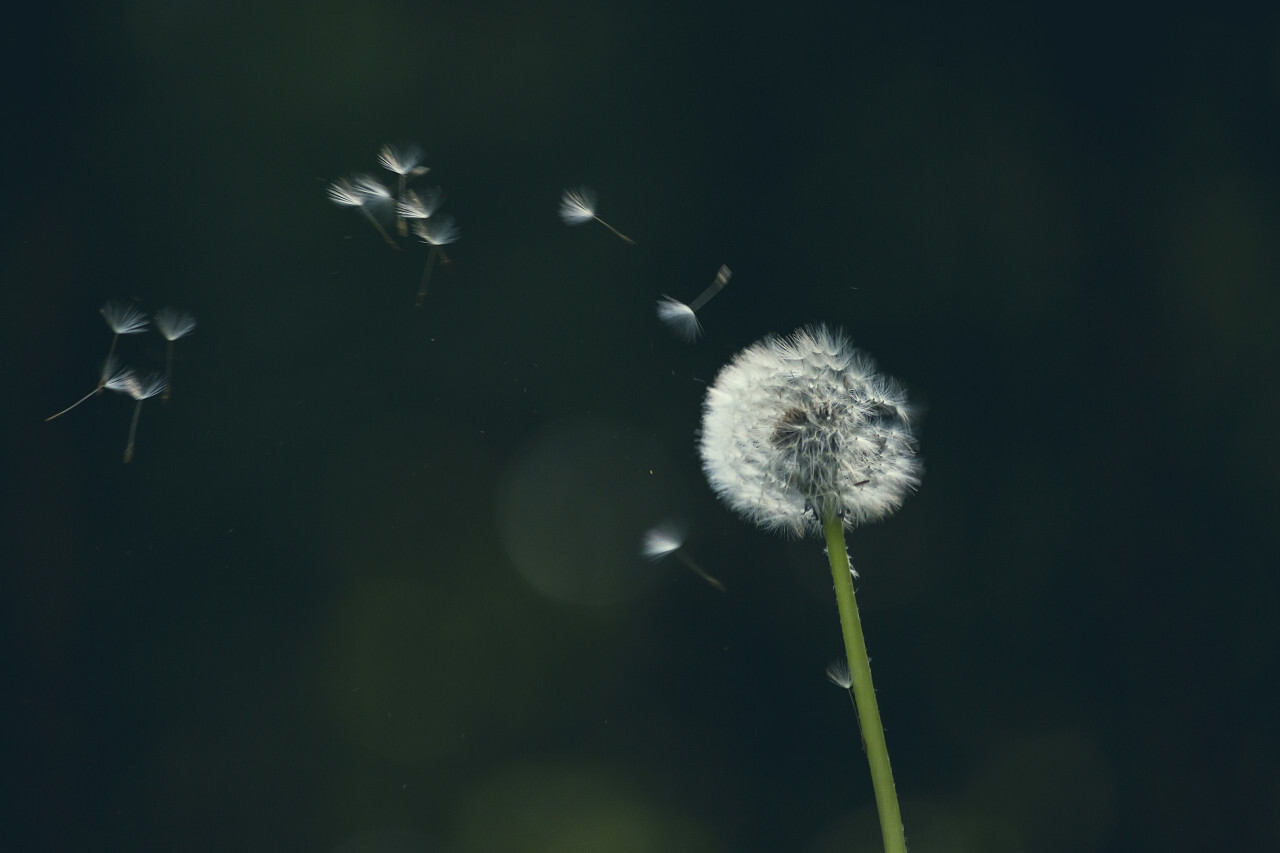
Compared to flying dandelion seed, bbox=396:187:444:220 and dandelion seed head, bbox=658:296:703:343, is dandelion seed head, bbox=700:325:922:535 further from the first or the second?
flying dandelion seed, bbox=396:187:444:220

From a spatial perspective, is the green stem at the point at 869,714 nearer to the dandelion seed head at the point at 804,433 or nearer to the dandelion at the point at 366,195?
the dandelion seed head at the point at 804,433

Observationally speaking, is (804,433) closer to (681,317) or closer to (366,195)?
(681,317)

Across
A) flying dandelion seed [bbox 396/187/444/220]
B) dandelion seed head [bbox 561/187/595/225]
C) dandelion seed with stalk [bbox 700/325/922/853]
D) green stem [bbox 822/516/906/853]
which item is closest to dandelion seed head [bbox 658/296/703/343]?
dandelion seed head [bbox 561/187/595/225]

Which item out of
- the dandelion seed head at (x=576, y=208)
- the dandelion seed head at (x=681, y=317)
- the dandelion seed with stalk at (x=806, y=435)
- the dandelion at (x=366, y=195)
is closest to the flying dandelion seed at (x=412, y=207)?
the dandelion at (x=366, y=195)

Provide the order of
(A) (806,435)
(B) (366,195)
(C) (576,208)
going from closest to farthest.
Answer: (A) (806,435) < (C) (576,208) < (B) (366,195)

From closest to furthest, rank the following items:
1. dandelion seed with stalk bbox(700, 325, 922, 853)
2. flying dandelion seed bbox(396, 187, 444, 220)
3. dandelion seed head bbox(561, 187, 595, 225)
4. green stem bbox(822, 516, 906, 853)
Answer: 1. green stem bbox(822, 516, 906, 853)
2. dandelion seed with stalk bbox(700, 325, 922, 853)
3. dandelion seed head bbox(561, 187, 595, 225)
4. flying dandelion seed bbox(396, 187, 444, 220)

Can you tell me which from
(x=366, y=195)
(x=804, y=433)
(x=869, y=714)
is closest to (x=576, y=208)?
(x=366, y=195)

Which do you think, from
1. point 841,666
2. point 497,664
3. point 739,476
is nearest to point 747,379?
point 739,476
